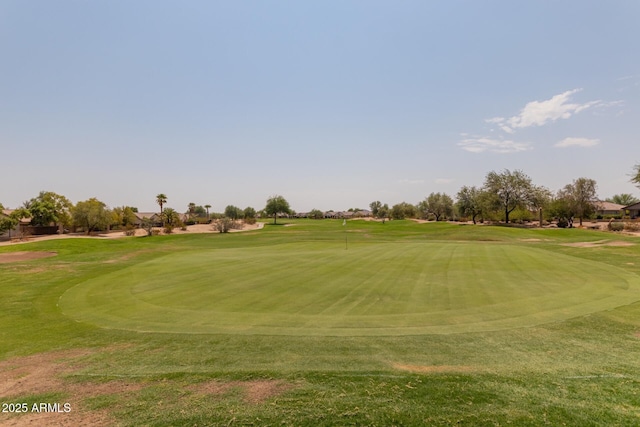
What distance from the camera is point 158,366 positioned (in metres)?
7.09

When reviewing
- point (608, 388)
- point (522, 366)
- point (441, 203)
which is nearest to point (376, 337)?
point (522, 366)

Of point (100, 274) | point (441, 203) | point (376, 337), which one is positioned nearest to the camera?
point (376, 337)

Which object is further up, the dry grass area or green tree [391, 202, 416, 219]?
green tree [391, 202, 416, 219]

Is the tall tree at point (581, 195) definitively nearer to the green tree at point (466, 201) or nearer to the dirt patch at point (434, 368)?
the green tree at point (466, 201)

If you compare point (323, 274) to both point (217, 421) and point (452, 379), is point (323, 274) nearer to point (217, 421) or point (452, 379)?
point (452, 379)

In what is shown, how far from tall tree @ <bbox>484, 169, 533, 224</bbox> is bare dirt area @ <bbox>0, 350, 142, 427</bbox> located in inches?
3362

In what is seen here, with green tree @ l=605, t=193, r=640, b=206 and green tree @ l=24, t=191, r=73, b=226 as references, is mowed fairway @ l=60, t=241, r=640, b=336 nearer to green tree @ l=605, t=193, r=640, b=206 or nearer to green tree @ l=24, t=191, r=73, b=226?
green tree @ l=24, t=191, r=73, b=226

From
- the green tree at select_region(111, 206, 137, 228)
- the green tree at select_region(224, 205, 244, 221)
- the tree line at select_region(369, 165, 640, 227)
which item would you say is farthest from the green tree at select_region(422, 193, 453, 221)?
the green tree at select_region(111, 206, 137, 228)

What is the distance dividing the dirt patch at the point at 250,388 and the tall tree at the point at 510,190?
83.8m

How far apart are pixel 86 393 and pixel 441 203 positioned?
12711 centimetres

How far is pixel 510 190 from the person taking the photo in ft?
254

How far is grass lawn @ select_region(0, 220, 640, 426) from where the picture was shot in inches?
205

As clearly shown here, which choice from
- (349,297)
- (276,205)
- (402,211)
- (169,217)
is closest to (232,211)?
(276,205)

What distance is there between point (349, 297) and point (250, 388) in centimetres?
746
